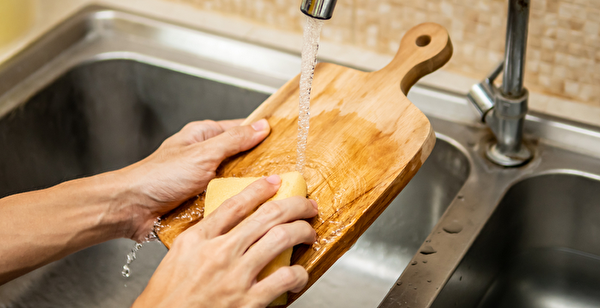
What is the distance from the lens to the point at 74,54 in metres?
1.09

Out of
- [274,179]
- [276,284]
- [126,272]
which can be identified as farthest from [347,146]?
[126,272]

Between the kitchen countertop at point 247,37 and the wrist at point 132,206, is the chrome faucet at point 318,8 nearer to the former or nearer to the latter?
the wrist at point 132,206

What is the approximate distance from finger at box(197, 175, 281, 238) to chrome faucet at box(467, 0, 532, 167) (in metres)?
0.35

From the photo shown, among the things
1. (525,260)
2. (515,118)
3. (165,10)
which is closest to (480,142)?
(515,118)

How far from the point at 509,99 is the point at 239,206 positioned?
41cm

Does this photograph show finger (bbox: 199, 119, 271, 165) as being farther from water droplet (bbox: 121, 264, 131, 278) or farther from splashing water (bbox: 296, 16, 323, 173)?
water droplet (bbox: 121, 264, 131, 278)

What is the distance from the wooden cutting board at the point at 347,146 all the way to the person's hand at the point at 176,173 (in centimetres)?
2

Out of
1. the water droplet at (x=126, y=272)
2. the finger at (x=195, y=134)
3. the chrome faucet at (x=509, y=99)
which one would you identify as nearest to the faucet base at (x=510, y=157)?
the chrome faucet at (x=509, y=99)

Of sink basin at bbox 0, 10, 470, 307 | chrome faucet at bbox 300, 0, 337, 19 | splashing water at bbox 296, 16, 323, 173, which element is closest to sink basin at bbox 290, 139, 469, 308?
sink basin at bbox 0, 10, 470, 307

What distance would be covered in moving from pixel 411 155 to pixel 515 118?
0.22 meters

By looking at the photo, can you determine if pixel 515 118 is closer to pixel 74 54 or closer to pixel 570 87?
pixel 570 87

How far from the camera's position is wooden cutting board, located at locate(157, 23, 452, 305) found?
2.12ft

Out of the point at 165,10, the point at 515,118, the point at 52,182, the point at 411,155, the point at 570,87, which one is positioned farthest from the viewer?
the point at 165,10

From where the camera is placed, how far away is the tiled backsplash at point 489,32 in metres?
0.85
